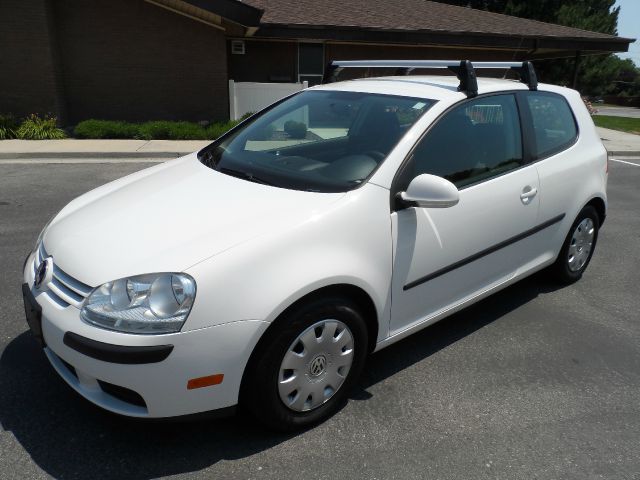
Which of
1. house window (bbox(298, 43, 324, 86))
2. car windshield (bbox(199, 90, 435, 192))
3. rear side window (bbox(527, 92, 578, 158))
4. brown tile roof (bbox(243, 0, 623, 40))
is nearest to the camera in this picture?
car windshield (bbox(199, 90, 435, 192))

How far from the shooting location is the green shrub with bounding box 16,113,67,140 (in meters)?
12.0

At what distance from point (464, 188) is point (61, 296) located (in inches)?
83.6

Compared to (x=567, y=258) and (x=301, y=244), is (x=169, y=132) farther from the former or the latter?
(x=301, y=244)

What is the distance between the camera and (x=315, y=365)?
248 cm

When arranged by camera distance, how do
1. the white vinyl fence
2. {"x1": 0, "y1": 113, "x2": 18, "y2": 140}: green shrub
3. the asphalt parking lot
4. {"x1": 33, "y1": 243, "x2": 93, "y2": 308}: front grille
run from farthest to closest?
the white vinyl fence < {"x1": 0, "y1": 113, "x2": 18, "y2": 140}: green shrub < the asphalt parking lot < {"x1": 33, "y1": 243, "x2": 93, "y2": 308}: front grille

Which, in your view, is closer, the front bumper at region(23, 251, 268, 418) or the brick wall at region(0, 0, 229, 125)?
the front bumper at region(23, 251, 268, 418)

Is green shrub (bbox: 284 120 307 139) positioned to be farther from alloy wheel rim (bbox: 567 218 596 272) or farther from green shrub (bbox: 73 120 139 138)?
green shrub (bbox: 73 120 139 138)

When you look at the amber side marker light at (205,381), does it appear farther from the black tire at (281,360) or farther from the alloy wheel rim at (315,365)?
the alloy wheel rim at (315,365)

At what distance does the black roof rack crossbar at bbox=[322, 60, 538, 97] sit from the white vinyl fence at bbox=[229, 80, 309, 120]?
979cm

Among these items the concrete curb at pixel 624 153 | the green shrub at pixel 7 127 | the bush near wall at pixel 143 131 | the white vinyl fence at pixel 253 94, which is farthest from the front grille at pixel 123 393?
the concrete curb at pixel 624 153

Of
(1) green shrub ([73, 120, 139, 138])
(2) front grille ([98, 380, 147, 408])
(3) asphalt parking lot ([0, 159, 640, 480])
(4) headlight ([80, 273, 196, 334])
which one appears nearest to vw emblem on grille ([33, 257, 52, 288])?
(4) headlight ([80, 273, 196, 334])

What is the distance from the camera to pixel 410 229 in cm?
271

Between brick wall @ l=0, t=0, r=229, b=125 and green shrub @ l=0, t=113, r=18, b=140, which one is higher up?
brick wall @ l=0, t=0, r=229, b=125

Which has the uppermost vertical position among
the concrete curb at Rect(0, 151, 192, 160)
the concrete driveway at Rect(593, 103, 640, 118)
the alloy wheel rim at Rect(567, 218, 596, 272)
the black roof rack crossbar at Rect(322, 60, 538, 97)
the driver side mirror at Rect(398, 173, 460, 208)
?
the black roof rack crossbar at Rect(322, 60, 538, 97)
